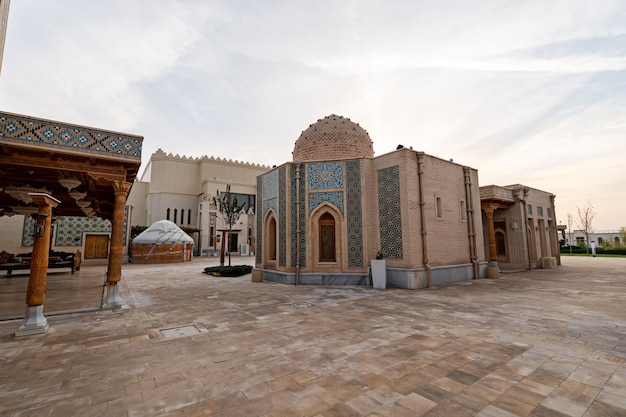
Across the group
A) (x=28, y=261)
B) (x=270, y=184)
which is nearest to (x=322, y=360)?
(x=270, y=184)

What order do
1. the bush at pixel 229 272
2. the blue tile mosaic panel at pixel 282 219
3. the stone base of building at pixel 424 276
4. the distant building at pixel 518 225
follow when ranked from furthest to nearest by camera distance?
the distant building at pixel 518 225 → the bush at pixel 229 272 → the blue tile mosaic panel at pixel 282 219 → the stone base of building at pixel 424 276

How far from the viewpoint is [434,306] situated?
23.5 feet

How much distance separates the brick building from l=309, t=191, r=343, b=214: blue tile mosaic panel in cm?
4

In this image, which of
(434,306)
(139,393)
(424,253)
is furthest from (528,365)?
(424,253)

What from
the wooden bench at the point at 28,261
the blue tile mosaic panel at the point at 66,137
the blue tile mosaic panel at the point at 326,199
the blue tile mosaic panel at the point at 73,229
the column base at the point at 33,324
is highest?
the blue tile mosaic panel at the point at 66,137

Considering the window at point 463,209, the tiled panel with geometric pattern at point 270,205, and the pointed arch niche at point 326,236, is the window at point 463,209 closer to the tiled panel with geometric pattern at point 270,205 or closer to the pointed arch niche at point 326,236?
the pointed arch niche at point 326,236

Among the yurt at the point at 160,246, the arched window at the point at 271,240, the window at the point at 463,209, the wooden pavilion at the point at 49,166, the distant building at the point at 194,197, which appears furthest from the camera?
the distant building at the point at 194,197

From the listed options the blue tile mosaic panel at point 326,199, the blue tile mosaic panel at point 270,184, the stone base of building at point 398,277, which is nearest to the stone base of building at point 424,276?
the stone base of building at point 398,277

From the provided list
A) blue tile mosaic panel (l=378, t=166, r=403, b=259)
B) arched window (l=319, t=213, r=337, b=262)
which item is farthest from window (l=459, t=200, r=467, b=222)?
arched window (l=319, t=213, r=337, b=262)

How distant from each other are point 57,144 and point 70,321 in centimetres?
372

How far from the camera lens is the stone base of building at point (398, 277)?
10.0 metres

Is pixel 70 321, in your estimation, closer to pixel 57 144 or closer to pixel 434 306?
pixel 57 144

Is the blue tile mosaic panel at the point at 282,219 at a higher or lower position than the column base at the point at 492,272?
higher

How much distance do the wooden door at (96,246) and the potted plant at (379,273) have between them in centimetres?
2213
